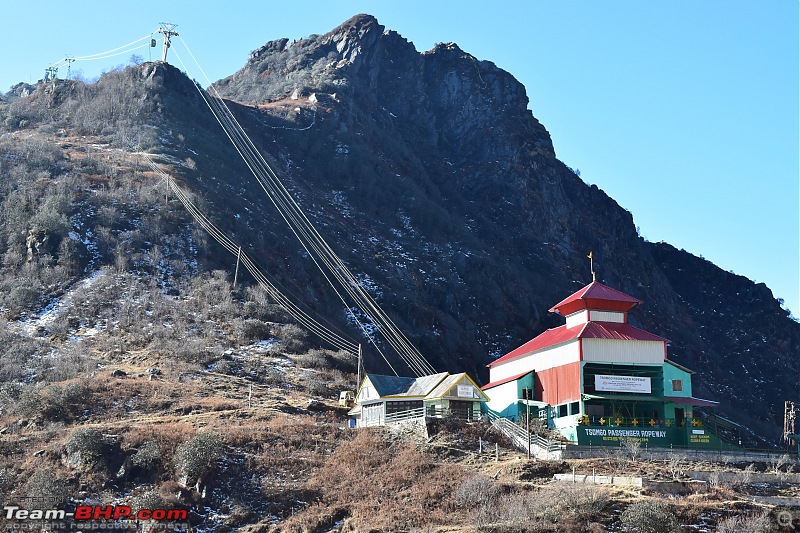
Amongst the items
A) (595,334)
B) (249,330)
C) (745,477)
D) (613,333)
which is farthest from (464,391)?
(249,330)

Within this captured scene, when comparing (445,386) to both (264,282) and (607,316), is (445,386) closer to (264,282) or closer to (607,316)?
(607,316)

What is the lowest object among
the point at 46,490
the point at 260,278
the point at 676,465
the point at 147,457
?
the point at 46,490

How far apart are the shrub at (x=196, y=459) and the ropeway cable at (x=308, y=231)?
1590 inches

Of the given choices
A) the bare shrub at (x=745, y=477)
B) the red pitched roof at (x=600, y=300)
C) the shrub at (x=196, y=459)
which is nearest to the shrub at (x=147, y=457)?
the shrub at (x=196, y=459)

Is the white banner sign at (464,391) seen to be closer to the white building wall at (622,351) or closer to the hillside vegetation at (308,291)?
the hillside vegetation at (308,291)

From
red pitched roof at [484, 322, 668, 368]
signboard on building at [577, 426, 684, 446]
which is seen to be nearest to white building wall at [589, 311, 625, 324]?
red pitched roof at [484, 322, 668, 368]

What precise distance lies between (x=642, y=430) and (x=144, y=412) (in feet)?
95.6

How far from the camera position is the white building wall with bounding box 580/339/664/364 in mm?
55938

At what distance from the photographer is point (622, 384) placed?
2168 inches

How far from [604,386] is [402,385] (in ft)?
41.3

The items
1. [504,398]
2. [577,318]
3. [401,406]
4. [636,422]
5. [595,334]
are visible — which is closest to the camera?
[636,422]

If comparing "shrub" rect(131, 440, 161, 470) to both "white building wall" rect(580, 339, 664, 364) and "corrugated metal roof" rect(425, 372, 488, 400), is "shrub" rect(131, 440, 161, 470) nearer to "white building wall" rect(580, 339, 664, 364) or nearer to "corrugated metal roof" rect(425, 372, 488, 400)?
"corrugated metal roof" rect(425, 372, 488, 400)

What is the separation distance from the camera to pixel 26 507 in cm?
4081

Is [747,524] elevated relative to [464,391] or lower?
lower
